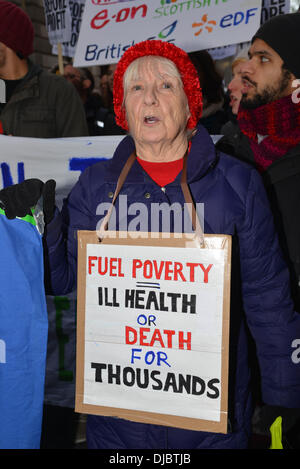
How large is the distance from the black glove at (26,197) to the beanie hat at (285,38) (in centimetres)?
142

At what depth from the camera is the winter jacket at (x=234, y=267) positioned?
139 cm

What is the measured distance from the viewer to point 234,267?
1439 millimetres

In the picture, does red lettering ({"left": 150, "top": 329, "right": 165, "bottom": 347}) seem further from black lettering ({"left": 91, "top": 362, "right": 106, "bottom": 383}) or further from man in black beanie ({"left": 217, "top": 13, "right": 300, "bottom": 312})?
man in black beanie ({"left": 217, "top": 13, "right": 300, "bottom": 312})

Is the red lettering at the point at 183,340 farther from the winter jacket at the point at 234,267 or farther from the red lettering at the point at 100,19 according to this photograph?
the red lettering at the point at 100,19

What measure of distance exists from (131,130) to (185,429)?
→ 102cm

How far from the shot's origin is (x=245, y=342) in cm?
150

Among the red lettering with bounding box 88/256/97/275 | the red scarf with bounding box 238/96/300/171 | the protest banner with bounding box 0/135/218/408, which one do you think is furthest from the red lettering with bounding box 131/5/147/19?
the red lettering with bounding box 88/256/97/275

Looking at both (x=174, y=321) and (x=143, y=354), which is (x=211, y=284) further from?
(x=143, y=354)

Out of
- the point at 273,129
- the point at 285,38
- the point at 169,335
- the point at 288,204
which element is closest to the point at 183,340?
the point at 169,335

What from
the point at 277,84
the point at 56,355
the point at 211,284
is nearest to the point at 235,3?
the point at 277,84

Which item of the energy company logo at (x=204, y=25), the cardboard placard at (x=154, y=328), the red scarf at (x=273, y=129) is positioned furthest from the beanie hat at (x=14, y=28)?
the cardboard placard at (x=154, y=328)

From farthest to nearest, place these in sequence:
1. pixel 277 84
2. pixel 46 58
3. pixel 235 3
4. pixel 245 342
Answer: pixel 46 58 → pixel 235 3 → pixel 277 84 → pixel 245 342

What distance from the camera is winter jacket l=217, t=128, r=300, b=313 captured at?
192 cm

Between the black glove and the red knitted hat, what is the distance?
18.0 inches
